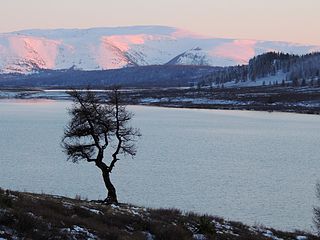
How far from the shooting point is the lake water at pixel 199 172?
33.5 m

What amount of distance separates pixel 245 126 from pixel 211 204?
190 feet

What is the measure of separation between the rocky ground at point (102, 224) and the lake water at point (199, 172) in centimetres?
911

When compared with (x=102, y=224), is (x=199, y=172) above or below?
below

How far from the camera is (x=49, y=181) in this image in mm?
39219

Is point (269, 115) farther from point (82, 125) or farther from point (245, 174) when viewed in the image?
point (82, 125)

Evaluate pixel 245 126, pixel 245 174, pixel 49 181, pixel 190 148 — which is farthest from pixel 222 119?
pixel 49 181

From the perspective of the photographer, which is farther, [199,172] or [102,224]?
[199,172]

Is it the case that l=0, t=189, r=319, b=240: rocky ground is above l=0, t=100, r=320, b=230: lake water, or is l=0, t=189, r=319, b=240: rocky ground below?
above

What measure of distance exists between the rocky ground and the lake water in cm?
911

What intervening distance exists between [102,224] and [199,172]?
27.3 metres

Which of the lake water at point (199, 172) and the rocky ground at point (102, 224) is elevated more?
the rocky ground at point (102, 224)

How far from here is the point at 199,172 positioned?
45.0 m

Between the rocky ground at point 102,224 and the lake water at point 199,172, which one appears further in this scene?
the lake water at point 199,172

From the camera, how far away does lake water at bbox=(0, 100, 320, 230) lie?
33469 millimetres
